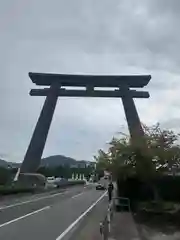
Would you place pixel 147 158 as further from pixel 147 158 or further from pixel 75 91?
pixel 75 91

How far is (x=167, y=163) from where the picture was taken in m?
29.5

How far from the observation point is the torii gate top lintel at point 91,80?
61625 millimetres

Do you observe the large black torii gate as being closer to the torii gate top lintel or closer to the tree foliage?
the torii gate top lintel

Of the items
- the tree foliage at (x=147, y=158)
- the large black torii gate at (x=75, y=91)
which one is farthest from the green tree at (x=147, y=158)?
the large black torii gate at (x=75, y=91)

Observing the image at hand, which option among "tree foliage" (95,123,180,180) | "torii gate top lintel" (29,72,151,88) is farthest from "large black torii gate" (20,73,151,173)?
"tree foliage" (95,123,180,180)

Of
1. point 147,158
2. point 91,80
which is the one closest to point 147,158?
point 147,158

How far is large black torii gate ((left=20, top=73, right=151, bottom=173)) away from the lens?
61.2m

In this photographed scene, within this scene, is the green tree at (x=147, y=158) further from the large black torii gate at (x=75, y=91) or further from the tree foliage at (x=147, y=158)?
the large black torii gate at (x=75, y=91)

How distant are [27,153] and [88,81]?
42.8 ft

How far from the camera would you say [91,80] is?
61219 millimetres

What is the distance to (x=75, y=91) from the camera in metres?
62.1

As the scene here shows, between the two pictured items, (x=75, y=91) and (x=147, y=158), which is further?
(x=75, y=91)

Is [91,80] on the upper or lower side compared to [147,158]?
upper

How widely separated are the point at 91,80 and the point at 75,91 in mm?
2505
